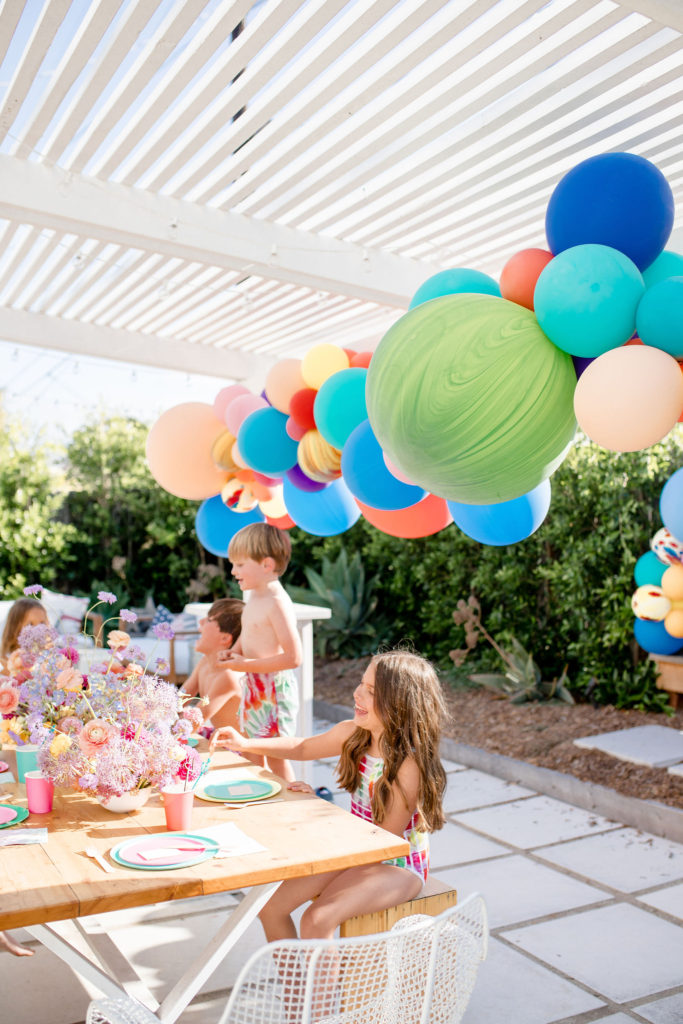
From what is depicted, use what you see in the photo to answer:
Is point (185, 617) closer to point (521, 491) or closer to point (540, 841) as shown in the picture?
point (540, 841)

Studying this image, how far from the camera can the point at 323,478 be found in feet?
11.2

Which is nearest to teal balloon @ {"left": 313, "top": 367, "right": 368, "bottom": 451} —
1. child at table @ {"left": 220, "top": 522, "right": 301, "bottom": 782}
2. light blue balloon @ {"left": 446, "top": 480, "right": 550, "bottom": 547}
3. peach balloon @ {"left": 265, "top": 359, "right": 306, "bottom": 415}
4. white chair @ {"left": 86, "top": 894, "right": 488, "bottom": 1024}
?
peach balloon @ {"left": 265, "top": 359, "right": 306, "bottom": 415}

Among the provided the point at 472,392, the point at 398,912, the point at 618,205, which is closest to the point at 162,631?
the point at 398,912

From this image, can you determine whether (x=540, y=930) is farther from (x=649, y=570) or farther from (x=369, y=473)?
(x=649, y=570)

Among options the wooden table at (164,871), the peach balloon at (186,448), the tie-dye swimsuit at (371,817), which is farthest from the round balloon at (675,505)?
the peach balloon at (186,448)

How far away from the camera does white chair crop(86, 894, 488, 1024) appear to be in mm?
1535

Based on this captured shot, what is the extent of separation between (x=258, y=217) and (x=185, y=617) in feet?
16.6

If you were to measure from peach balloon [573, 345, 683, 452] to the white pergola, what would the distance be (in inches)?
43.8

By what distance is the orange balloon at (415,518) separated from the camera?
323 centimetres

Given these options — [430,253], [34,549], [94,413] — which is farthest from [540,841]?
[94,413]

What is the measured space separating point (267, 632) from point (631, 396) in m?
2.14

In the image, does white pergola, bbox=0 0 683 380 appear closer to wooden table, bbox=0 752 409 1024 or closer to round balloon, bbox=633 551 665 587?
round balloon, bbox=633 551 665 587

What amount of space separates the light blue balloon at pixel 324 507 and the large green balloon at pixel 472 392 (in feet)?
4.63

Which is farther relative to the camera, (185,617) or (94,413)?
(94,413)
